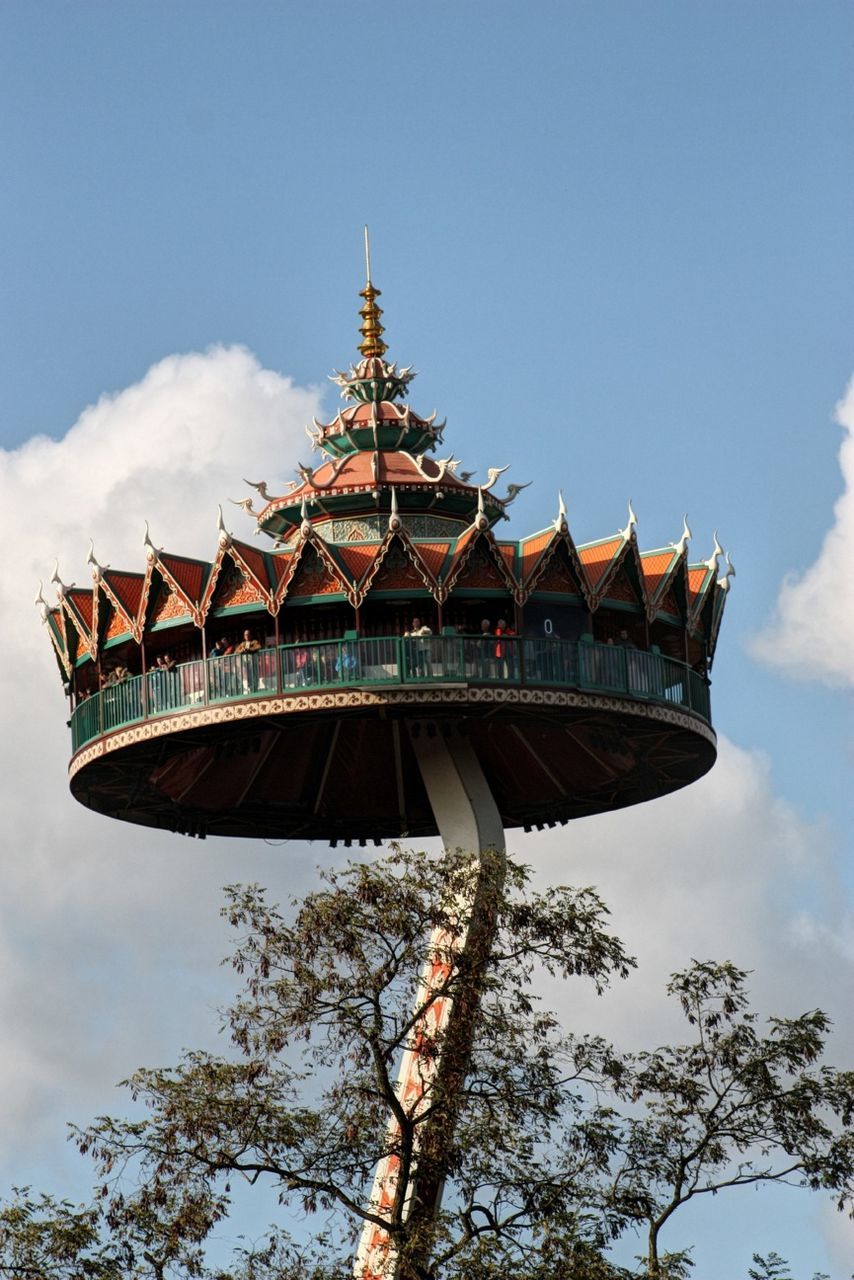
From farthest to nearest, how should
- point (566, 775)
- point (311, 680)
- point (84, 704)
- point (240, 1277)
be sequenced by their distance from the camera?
point (566, 775) → point (84, 704) → point (311, 680) → point (240, 1277)

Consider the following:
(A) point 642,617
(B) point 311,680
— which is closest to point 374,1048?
(B) point 311,680

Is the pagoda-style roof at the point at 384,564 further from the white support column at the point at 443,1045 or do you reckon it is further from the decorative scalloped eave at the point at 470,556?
the white support column at the point at 443,1045

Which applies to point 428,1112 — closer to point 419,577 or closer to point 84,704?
point 419,577

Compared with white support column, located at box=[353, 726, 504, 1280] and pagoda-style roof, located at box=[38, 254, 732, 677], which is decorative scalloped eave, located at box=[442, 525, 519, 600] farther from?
white support column, located at box=[353, 726, 504, 1280]

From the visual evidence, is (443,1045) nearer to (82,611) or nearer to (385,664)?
(385,664)

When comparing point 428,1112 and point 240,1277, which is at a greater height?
point 428,1112

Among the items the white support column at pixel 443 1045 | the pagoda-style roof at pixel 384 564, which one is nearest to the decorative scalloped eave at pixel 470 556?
the pagoda-style roof at pixel 384 564

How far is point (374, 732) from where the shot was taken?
4816 centimetres

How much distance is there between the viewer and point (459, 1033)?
35344 millimetres

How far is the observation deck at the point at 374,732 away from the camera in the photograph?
44031mm

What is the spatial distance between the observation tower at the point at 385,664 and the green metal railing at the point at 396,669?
0.12 ft

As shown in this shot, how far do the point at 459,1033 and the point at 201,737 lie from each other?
38.7 feet

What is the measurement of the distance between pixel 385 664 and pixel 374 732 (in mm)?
4469

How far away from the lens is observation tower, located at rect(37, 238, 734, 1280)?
1738 inches
